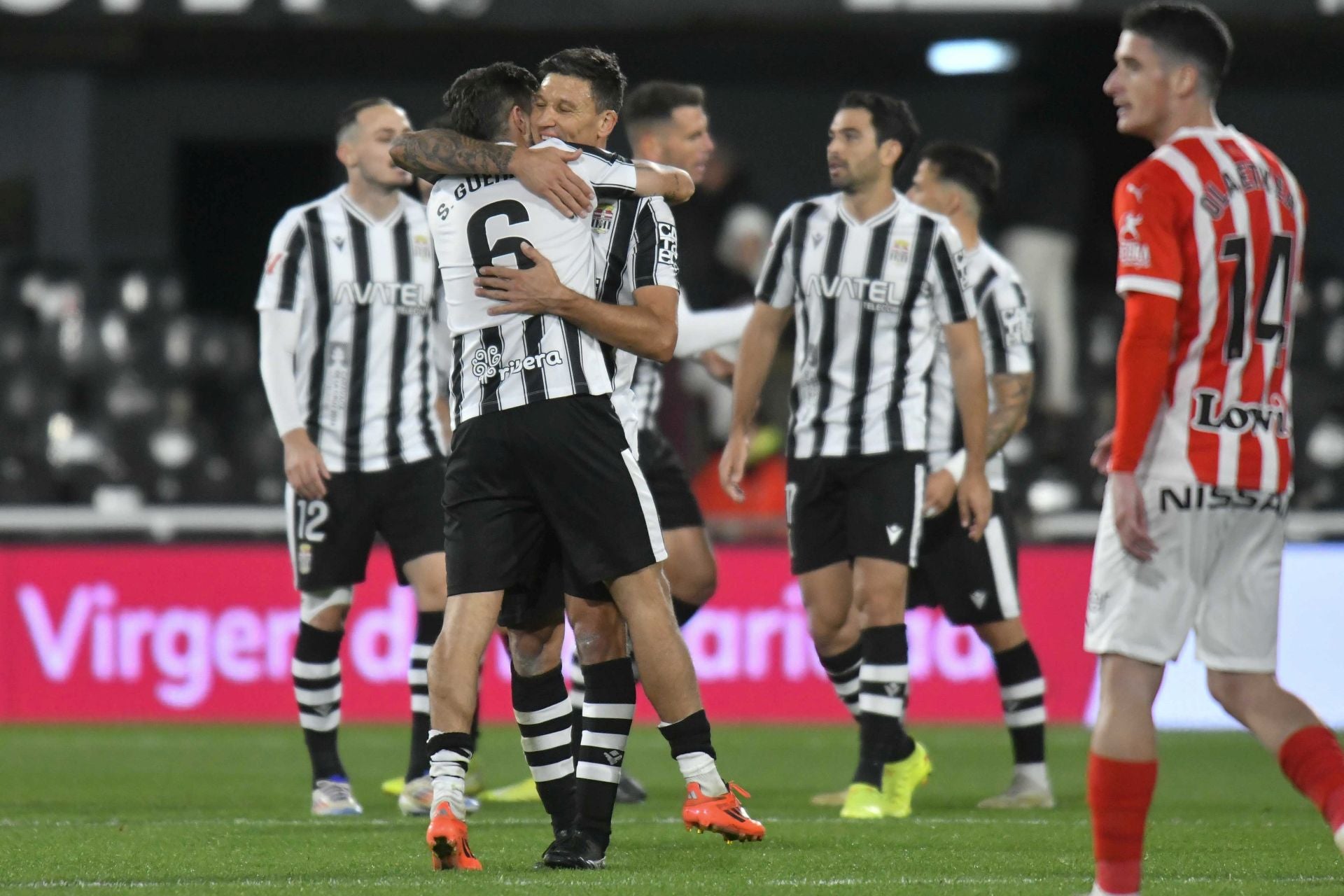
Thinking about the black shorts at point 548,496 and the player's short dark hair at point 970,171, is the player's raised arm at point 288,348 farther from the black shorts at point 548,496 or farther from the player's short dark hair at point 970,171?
the player's short dark hair at point 970,171

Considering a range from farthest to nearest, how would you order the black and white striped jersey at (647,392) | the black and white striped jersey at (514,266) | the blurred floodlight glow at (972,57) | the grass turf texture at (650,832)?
the blurred floodlight glow at (972,57) → the black and white striped jersey at (647,392) → the black and white striped jersey at (514,266) → the grass turf texture at (650,832)

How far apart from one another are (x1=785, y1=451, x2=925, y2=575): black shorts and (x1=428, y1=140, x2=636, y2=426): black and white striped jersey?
1.76 m

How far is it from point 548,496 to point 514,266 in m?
0.54

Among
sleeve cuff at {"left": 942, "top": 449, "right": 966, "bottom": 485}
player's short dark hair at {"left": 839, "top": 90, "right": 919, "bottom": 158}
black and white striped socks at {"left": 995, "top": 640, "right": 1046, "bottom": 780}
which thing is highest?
player's short dark hair at {"left": 839, "top": 90, "right": 919, "bottom": 158}

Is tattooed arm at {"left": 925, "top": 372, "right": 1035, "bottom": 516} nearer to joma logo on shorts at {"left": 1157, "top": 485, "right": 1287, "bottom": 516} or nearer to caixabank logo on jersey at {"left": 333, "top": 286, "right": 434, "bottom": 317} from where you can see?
caixabank logo on jersey at {"left": 333, "top": 286, "right": 434, "bottom": 317}

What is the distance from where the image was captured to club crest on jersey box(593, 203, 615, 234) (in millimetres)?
4574

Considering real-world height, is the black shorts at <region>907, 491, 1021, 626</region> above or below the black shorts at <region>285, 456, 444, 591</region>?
below

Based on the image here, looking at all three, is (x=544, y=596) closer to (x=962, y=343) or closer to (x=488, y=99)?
(x=488, y=99)

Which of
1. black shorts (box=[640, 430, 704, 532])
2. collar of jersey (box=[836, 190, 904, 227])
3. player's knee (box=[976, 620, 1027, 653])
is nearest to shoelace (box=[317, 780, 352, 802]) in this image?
black shorts (box=[640, 430, 704, 532])

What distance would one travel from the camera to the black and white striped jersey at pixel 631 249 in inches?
181

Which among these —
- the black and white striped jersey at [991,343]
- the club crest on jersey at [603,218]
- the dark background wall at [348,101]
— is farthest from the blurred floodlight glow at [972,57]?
the club crest on jersey at [603,218]

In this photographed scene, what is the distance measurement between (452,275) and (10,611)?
587 cm

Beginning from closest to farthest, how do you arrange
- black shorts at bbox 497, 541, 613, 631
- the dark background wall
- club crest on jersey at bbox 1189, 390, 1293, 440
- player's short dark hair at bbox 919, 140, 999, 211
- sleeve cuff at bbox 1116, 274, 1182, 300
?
sleeve cuff at bbox 1116, 274, 1182, 300
club crest on jersey at bbox 1189, 390, 1293, 440
black shorts at bbox 497, 541, 613, 631
player's short dark hair at bbox 919, 140, 999, 211
the dark background wall

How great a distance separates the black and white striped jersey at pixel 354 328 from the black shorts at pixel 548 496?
1762 mm
